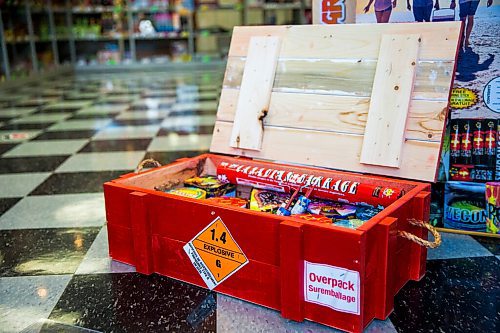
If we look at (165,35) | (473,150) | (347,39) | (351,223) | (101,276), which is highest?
(165,35)

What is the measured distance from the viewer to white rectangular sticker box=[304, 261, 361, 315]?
83cm

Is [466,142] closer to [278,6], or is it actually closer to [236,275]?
[236,275]

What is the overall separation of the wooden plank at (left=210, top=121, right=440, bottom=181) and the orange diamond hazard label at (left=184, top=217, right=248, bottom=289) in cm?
37

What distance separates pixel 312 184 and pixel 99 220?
0.66 metres

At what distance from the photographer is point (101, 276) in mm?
1105

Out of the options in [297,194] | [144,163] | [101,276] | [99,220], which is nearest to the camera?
[101,276]

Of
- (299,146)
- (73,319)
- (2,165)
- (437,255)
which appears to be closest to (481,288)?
(437,255)

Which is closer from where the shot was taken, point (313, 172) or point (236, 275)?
point (236, 275)

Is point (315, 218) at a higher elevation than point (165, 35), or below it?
below

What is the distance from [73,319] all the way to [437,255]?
2.64 ft

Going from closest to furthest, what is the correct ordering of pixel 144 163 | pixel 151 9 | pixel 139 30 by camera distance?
→ 1. pixel 144 163
2. pixel 151 9
3. pixel 139 30

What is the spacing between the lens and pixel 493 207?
4.01 ft

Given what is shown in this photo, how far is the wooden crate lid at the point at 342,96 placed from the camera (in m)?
1.09

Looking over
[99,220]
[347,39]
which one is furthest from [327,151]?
[99,220]
